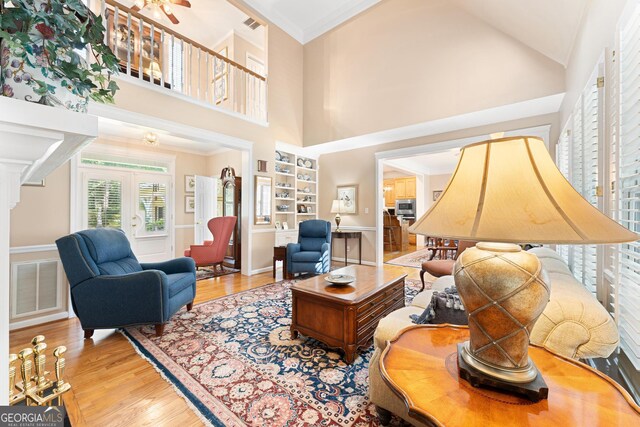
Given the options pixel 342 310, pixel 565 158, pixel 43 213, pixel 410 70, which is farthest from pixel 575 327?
pixel 43 213

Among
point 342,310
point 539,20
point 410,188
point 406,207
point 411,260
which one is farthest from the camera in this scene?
point 410,188

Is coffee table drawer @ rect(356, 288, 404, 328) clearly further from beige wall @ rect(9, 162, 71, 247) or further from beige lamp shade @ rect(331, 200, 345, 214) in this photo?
beige wall @ rect(9, 162, 71, 247)

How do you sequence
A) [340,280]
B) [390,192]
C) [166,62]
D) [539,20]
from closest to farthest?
[340,280] < [539,20] < [166,62] < [390,192]

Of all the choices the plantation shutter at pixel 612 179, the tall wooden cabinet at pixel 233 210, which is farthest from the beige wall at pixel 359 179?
the plantation shutter at pixel 612 179

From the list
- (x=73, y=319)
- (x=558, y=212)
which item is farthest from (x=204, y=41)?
(x=558, y=212)

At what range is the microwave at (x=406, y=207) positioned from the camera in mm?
9031

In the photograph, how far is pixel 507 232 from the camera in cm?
63

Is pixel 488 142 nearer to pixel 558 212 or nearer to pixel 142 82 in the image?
pixel 558 212

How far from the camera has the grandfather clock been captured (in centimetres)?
494

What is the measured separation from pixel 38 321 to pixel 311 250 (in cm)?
333

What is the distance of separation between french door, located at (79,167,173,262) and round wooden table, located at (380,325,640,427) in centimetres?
590

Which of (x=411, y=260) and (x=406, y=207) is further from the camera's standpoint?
(x=406, y=207)

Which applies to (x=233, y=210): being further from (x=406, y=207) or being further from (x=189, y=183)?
(x=406, y=207)

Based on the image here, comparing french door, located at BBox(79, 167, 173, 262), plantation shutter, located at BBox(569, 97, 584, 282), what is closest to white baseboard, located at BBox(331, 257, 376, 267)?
plantation shutter, located at BBox(569, 97, 584, 282)
